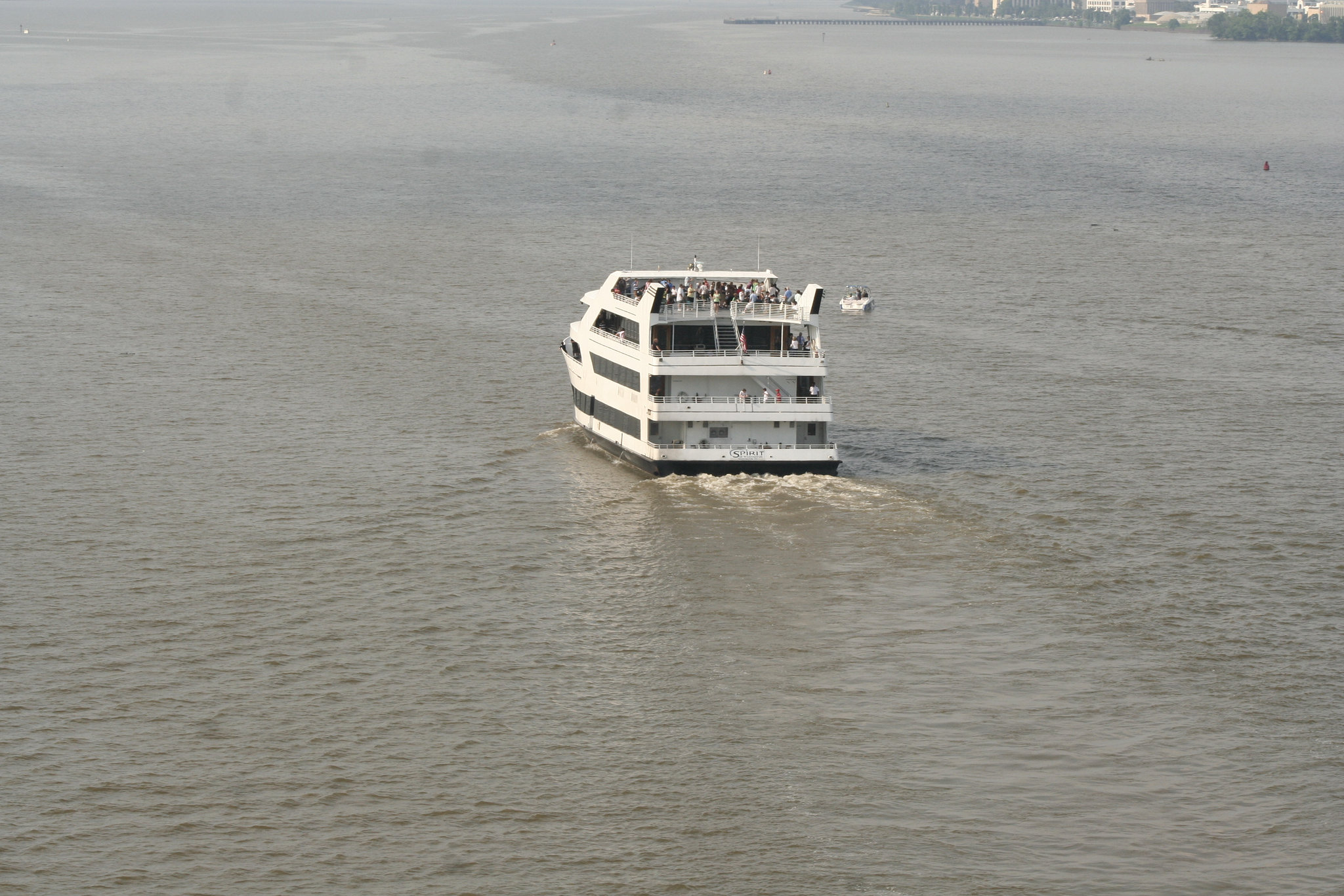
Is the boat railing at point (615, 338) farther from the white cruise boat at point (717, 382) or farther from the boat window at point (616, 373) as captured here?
the boat window at point (616, 373)

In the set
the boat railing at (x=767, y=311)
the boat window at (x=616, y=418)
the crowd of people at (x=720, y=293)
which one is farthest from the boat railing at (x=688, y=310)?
the boat window at (x=616, y=418)

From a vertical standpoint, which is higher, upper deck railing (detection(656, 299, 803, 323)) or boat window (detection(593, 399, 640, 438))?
upper deck railing (detection(656, 299, 803, 323))

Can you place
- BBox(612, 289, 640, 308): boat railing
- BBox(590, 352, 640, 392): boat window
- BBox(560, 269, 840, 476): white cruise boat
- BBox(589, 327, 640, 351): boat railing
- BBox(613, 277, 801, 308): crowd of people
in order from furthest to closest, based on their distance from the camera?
BBox(612, 289, 640, 308): boat railing
BBox(613, 277, 801, 308): crowd of people
BBox(589, 327, 640, 351): boat railing
BBox(590, 352, 640, 392): boat window
BBox(560, 269, 840, 476): white cruise boat

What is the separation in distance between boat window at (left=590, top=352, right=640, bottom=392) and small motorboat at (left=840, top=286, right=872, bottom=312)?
3003 centimetres

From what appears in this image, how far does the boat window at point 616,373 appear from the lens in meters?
63.7

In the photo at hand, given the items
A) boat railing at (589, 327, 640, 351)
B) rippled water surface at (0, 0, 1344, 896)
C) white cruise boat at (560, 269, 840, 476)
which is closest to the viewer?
rippled water surface at (0, 0, 1344, 896)

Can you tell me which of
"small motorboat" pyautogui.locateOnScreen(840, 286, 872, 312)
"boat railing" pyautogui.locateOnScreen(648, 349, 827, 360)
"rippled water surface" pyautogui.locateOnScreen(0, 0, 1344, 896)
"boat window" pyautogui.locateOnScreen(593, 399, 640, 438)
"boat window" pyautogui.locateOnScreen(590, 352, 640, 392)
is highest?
"boat railing" pyautogui.locateOnScreen(648, 349, 827, 360)

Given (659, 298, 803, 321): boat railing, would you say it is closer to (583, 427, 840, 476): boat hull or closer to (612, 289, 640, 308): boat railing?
(612, 289, 640, 308): boat railing

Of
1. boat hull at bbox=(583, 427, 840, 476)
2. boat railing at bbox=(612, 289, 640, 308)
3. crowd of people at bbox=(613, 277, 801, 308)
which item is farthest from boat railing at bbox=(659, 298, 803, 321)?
boat hull at bbox=(583, 427, 840, 476)

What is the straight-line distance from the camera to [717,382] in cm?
6362

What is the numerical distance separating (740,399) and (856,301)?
113 ft

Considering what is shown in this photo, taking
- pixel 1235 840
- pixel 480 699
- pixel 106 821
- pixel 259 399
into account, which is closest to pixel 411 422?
pixel 259 399

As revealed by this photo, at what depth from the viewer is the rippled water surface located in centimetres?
3731

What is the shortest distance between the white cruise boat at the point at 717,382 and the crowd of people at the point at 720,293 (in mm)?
57
